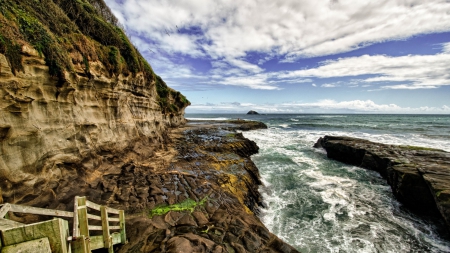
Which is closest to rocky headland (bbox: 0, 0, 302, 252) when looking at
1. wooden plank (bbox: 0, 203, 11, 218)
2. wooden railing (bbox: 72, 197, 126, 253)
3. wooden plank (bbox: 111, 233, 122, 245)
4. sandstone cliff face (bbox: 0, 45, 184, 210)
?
sandstone cliff face (bbox: 0, 45, 184, 210)

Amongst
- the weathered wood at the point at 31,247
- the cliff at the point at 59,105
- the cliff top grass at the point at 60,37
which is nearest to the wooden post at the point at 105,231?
the weathered wood at the point at 31,247

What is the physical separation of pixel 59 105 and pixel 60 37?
3.10m

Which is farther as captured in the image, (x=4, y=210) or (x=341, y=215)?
(x=341, y=215)

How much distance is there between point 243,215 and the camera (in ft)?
26.9

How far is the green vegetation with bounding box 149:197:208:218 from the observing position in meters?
7.74

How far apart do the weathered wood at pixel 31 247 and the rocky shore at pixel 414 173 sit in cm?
1386

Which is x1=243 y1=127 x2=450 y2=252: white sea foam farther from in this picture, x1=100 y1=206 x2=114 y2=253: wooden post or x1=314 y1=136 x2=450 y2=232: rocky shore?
x1=100 y1=206 x2=114 y2=253: wooden post

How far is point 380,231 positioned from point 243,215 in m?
6.37

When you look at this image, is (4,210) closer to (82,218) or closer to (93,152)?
(82,218)

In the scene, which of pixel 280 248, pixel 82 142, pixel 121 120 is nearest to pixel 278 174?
pixel 280 248

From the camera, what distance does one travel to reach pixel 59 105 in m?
8.00

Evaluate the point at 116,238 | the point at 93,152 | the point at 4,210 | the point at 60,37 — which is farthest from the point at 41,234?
the point at 60,37

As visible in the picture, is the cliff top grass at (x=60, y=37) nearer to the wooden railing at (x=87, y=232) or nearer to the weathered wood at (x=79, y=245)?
the wooden railing at (x=87, y=232)

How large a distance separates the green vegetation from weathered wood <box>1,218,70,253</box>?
464cm
